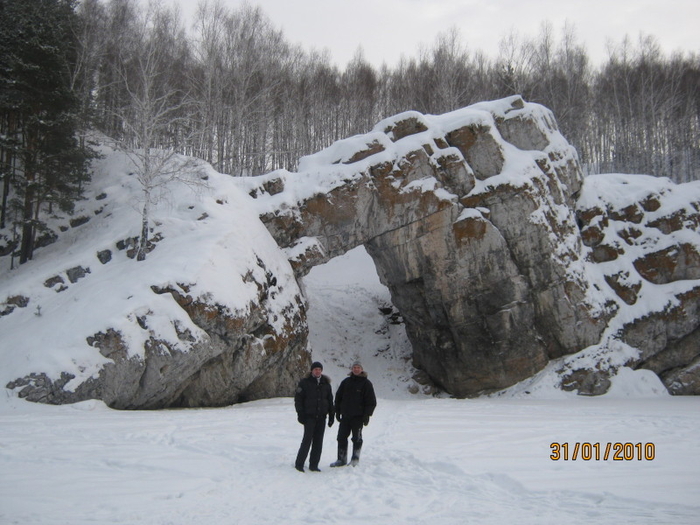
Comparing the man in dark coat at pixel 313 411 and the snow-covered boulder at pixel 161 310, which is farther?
the snow-covered boulder at pixel 161 310

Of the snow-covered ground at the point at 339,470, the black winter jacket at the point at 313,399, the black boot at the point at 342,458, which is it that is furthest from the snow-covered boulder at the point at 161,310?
the black boot at the point at 342,458

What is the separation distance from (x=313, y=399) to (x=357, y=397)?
2.31 ft

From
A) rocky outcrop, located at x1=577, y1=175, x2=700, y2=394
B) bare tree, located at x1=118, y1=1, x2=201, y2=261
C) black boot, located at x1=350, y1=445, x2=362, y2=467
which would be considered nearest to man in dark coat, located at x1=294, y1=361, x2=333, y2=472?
black boot, located at x1=350, y1=445, x2=362, y2=467

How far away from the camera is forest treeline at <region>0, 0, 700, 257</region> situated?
17.6m

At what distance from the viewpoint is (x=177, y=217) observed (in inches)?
644

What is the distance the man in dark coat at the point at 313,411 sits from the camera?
6559 millimetres

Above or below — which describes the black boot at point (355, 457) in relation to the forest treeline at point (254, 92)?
below

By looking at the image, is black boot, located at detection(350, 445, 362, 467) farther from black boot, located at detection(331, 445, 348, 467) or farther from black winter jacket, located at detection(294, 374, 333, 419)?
black winter jacket, located at detection(294, 374, 333, 419)

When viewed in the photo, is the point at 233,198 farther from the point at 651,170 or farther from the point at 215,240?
the point at 651,170

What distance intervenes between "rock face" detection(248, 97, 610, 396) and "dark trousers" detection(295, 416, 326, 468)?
11.3 m

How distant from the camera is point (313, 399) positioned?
6.79 meters

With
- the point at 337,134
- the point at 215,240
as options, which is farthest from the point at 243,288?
the point at 337,134
